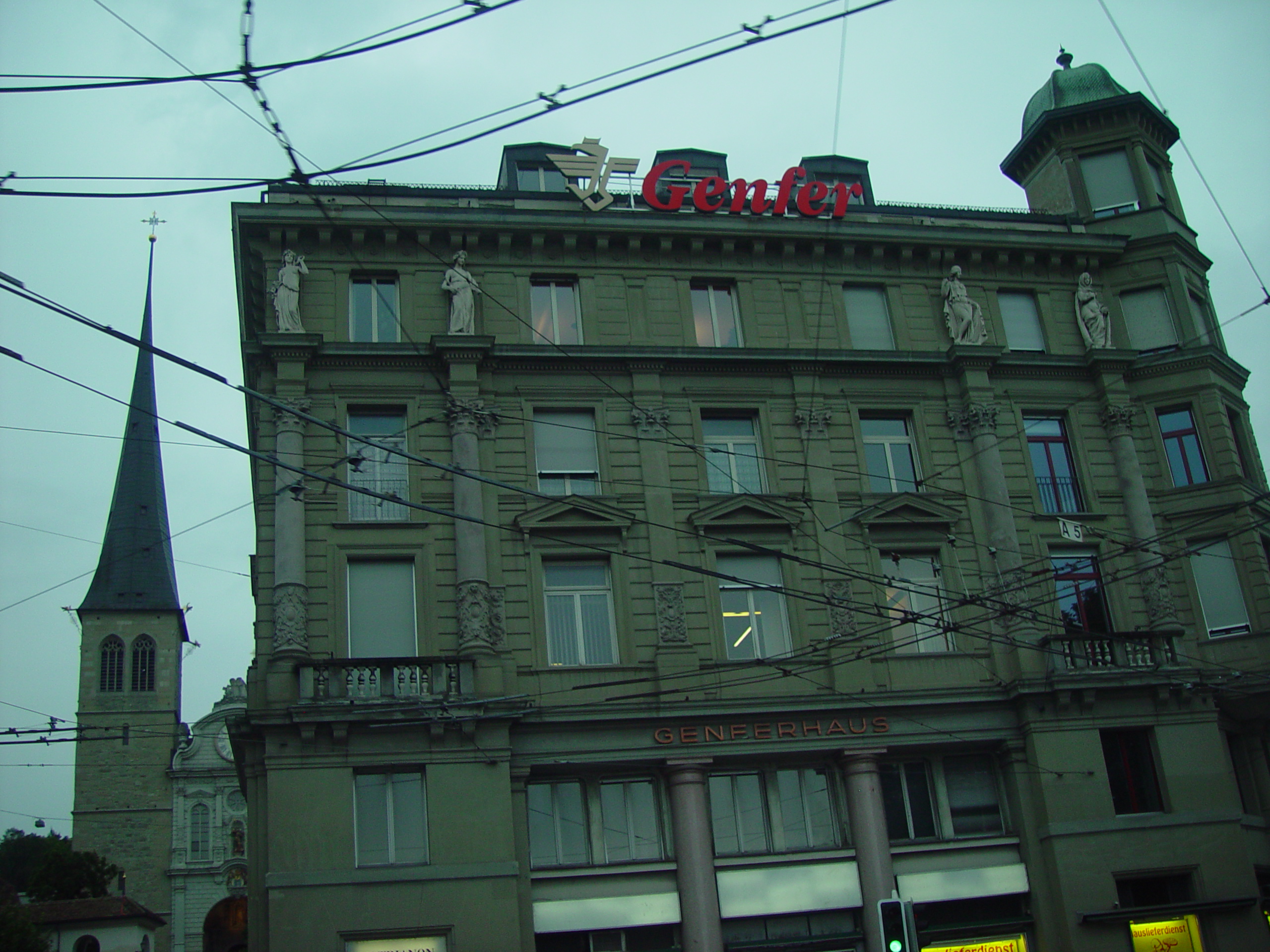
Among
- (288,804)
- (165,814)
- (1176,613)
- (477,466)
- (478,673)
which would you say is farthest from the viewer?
(165,814)

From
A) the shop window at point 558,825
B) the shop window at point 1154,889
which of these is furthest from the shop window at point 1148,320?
the shop window at point 558,825

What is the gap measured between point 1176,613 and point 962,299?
31.0ft

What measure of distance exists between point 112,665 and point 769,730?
9282 cm

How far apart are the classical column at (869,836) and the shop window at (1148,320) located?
1432 cm

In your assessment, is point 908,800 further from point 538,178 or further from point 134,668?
point 134,668

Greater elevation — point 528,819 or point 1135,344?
point 1135,344

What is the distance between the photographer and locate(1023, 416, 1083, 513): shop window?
106 feet

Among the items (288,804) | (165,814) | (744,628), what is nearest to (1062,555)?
(744,628)

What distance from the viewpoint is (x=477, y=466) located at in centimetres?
2894

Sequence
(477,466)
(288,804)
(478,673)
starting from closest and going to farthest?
(288,804) < (478,673) < (477,466)

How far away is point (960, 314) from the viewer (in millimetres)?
33062

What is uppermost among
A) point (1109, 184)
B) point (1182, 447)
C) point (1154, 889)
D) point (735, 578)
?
point (1109, 184)

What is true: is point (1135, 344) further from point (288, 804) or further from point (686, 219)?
point (288, 804)

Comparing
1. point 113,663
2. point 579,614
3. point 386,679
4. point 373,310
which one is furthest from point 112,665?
point 386,679
